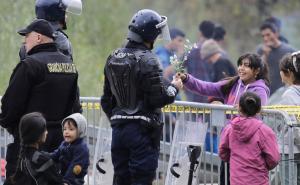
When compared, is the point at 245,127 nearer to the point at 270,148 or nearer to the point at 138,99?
the point at 270,148

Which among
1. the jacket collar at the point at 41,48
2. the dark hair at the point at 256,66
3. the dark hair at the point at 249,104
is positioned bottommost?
the dark hair at the point at 249,104

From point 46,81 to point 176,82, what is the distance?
3.95 feet

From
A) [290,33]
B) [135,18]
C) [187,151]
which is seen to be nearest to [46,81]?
[135,18]

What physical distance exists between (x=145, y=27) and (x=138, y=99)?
24.9 inches

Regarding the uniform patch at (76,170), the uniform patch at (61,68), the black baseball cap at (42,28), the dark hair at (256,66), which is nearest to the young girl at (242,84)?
the dark hair at (256,66)

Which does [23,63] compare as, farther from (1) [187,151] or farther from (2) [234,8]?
(2) [234,8]

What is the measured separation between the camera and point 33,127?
11141 mm

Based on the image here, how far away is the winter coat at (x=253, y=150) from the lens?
38.2 feet

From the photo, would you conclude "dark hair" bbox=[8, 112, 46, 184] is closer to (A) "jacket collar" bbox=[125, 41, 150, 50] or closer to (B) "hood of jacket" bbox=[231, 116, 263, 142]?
(A) "jacket collar" bbox=[125, 41, 150, 50]

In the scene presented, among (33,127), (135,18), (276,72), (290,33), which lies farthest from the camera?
(290,33)

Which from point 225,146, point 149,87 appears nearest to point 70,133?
point 149,87

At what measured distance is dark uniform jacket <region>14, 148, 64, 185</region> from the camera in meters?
11.2

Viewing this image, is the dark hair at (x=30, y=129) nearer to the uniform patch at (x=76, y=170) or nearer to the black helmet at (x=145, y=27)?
the uniform patch at (x=76, y=170)

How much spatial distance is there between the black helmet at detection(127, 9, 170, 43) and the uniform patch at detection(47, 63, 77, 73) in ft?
1.87
